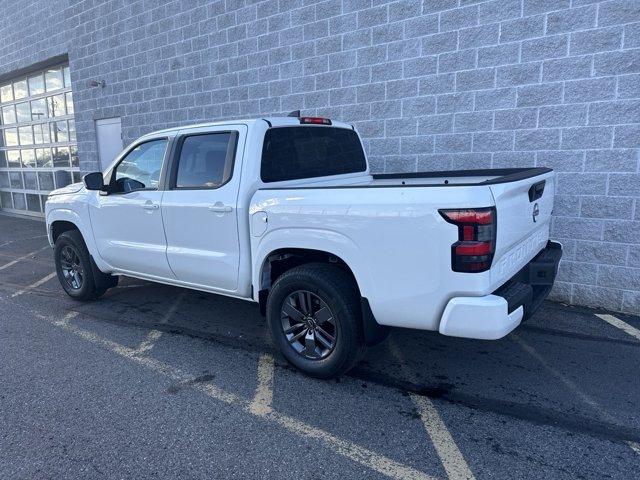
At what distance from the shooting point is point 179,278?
4.48 meters

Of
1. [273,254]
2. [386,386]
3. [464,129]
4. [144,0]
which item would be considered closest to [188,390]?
[273,254]

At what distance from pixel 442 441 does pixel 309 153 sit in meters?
2.50

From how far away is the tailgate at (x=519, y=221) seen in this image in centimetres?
291

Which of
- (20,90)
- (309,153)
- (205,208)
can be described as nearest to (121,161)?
(205,208)

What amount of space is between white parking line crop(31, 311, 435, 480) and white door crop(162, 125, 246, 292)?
2.53ft

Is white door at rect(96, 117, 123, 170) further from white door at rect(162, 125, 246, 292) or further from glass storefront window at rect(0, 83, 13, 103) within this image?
white door at rect(162, 125, 246, 292)

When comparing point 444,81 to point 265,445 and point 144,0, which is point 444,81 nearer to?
point 265,445

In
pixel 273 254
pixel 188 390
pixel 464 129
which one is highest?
pixel 464 129

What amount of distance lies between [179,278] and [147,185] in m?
0.92

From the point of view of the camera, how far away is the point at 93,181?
4.73m

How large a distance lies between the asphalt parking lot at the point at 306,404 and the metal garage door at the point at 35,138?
822 cm

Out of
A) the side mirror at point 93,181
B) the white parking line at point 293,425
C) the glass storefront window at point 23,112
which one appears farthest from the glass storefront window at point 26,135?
the white parking line at point 293,425

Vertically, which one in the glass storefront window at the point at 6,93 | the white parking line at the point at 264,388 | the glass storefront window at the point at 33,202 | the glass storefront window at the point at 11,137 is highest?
the glass storefront window at the point at 6,93

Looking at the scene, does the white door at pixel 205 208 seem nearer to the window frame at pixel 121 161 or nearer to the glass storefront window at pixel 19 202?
the window frame at pixel 121 161
